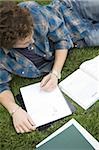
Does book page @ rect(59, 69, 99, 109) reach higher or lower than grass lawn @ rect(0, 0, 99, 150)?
higher

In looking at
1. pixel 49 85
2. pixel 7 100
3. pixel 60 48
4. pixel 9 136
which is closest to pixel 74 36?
pixel 60 48

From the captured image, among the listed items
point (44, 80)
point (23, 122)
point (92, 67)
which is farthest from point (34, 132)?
point (92, 67)

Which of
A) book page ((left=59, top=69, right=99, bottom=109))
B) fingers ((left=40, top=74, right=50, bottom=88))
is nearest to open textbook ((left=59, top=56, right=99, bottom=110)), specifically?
book page ((left=59, top=69, right=99, bottom=109))

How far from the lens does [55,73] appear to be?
2.40 m

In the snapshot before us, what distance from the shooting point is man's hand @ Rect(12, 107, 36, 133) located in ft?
7.36

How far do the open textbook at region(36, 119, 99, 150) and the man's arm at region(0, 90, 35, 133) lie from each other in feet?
0.43

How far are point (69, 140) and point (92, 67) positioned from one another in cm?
53

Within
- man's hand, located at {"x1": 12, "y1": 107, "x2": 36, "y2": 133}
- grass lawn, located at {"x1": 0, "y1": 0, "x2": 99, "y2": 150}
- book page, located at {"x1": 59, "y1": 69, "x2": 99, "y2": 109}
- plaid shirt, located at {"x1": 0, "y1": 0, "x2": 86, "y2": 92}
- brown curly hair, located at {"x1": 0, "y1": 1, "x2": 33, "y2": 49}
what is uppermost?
brown curly hair, located at {"x1": 0, "y1": 1, "x2": 33, "y2": 49}

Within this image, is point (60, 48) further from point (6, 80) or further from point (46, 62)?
point (6, 80)

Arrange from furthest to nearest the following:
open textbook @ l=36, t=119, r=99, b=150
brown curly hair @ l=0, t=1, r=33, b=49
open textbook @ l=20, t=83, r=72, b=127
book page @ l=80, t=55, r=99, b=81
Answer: book page @ l=80, t=55, r=99, b=81, open textbook @ l=20, t=83, r=72, b=127, open textbook @ l=36, t=119, r=99, b=150, brown curly hair @ l=0, t=1, r=33, b=49

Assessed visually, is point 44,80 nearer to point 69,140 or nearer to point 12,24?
point 69,140

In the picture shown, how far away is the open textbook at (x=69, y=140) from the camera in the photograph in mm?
2176

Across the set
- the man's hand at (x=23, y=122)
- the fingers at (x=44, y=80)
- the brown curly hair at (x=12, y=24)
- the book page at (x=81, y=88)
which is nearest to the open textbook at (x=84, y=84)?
the book page at (x=81, y=88)

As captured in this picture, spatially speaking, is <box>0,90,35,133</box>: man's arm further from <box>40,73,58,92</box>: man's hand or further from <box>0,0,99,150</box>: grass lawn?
<box>40,73,58,92</box>: man's hand
